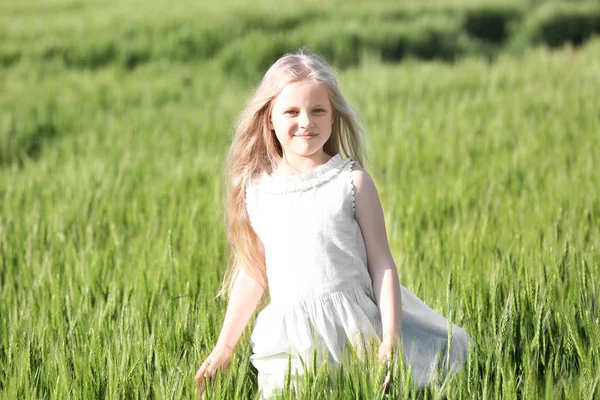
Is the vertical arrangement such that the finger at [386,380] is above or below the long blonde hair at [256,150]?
below

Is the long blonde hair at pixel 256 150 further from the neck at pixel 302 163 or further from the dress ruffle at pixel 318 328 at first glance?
the dress ruffle at pixel 318 328

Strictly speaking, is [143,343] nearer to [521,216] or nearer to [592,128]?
[521,216]

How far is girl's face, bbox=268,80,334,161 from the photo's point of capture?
1521 millimetres

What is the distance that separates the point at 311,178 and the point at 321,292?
0.22 m

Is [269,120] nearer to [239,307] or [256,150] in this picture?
[256,150]

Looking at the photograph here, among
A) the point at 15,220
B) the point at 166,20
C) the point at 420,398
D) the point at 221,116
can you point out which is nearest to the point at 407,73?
the point at 221,116

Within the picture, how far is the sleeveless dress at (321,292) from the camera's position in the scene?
4.85 ft

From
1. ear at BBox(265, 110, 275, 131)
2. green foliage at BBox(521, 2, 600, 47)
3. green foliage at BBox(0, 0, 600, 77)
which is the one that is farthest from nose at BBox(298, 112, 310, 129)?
green foliage at BBox(521, 2, 600, 47)

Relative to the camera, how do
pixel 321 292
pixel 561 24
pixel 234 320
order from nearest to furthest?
pixel 321 292, pixel 234 320, pixel 561 24

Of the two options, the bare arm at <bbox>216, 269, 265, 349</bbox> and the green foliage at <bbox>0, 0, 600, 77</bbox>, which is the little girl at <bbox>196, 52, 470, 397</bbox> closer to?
the bare arm at <bbox>216, 269, 265, 349</bbox>

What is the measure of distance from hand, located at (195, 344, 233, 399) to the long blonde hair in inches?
6.3

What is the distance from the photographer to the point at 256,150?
1.68 metres

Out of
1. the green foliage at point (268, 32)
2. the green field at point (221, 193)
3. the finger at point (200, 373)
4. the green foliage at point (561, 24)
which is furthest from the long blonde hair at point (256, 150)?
the green foliage at point (561, 24)

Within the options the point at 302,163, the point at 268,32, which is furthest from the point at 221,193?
the point at 268,32
